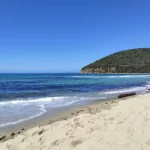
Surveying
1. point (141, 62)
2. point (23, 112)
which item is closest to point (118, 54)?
point (141, 62)

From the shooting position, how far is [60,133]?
6473 millimetres

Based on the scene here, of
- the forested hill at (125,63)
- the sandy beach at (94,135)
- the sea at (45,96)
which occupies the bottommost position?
the sea at (45,96)

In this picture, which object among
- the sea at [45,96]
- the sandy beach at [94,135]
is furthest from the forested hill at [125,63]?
the sandy beach at [94,135]

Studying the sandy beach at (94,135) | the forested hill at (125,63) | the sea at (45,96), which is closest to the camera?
the sandy beach at (94,135)

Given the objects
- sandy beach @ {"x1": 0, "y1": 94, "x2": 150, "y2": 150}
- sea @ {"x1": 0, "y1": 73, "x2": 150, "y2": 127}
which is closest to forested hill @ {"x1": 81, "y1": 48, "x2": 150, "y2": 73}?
sea @ {"x1": 0, "y1": 73, "x2": 150, "y2": 127}

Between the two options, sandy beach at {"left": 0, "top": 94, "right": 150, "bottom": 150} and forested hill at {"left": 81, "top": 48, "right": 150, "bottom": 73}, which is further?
forested hill at {"left": 81, "top": 48, "right": 150, "bottom": 73}

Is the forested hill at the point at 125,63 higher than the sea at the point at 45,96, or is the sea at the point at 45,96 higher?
the forested hill at the point at 125,63

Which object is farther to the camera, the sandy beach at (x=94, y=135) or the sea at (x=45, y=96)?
the sea at (x=45, y=96)

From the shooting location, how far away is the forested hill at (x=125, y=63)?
131212 mm

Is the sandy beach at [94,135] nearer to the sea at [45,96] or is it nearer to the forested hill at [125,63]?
the sea at [45,96]

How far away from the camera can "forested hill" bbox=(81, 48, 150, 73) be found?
131212 mm

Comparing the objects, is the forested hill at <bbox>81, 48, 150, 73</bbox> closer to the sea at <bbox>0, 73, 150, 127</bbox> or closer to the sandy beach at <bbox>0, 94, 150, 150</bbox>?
the sea at <bbox>0, 73, 150, 127</bbox>

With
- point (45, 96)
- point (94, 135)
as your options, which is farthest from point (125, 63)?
point (94, 135)

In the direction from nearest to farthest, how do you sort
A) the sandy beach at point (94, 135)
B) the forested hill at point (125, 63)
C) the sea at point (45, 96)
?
1. the sandy beach at point (94, 135)
2. the sea at point (45, 96)
3. the forested hill at point (125, 63)
